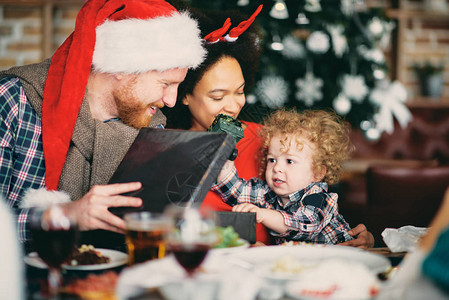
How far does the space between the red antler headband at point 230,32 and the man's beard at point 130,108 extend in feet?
1.53

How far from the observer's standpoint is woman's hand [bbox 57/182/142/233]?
1.19 meters

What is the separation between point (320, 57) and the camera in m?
3.25

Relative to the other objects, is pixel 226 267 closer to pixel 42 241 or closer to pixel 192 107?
pixel 42 241

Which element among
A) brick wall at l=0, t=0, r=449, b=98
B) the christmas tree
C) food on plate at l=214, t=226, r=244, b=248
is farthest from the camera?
brick wall at l=0, t=0, r=449, b=98

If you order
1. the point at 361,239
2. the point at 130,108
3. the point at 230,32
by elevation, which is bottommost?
the point at 361,239

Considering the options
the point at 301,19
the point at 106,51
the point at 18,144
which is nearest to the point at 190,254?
the point at 18,144

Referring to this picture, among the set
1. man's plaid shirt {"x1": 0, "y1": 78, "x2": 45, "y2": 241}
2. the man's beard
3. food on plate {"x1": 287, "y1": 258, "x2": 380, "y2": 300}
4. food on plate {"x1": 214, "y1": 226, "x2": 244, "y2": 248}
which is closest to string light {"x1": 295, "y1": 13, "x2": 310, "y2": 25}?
the man's beard

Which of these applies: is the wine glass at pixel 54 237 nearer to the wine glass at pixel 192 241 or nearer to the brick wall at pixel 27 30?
the wine glass at pixel 192 241

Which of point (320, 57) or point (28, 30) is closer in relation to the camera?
point (320, 57)

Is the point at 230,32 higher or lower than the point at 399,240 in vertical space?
higher

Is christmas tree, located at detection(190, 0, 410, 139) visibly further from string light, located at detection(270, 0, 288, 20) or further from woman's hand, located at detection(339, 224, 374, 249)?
woman's hand, located at detection(339, 224, 374, 249)

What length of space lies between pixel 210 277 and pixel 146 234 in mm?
182

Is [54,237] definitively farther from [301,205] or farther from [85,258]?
[301,205]

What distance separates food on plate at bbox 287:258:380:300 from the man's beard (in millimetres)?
1141
